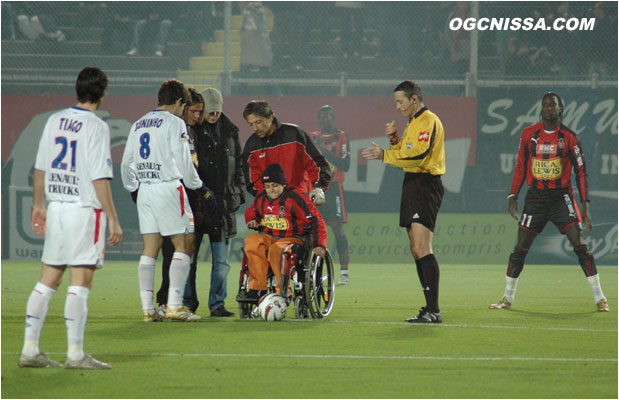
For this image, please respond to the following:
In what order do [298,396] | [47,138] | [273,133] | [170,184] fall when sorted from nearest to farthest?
[298,396], [47,138], [170,184], [273,133]

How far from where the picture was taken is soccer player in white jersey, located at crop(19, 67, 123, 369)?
5.84m

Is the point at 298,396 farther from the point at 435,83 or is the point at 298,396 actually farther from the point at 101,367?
the point at 435,83

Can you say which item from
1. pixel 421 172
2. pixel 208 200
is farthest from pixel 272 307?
pixel 421 172

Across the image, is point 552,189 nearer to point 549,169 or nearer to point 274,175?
point 549,169

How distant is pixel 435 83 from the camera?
1764 centimetres

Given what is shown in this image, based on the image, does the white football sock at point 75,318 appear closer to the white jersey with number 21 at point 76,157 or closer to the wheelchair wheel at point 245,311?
the white jersey with number 21 at point 76,157

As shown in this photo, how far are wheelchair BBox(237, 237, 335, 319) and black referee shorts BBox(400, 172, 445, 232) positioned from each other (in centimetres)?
89

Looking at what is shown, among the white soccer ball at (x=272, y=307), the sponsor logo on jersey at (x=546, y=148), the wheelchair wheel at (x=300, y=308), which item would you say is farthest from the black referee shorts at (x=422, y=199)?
the sponsor logo on jersey at (x=546, y=148)

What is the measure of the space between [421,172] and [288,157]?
4.38 ft

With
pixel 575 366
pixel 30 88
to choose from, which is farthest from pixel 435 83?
pixel 575 366

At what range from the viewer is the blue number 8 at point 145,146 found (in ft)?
26.4

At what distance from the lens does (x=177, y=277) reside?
8188 millimetres

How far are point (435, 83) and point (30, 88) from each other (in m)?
8.05

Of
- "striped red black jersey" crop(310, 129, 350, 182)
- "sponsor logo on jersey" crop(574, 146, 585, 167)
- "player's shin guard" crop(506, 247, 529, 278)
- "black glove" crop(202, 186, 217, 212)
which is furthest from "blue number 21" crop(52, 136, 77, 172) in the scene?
"striped red black jersey" crop(310, 129, 350, 182)
